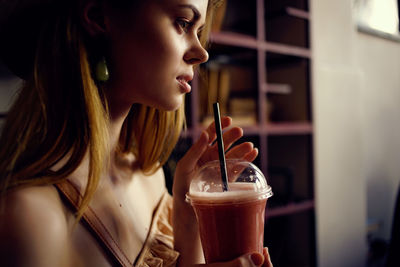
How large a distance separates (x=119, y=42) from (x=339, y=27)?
2257mm

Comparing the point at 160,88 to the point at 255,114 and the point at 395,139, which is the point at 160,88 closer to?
the point at 255,114

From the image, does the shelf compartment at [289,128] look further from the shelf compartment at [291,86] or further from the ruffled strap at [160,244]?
the ruffled strap at [160,244]

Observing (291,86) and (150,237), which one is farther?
(291,86)

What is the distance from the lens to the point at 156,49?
0.82 meters

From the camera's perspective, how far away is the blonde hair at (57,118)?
0.76m

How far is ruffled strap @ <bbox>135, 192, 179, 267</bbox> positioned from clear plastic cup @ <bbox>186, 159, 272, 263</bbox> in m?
0.20

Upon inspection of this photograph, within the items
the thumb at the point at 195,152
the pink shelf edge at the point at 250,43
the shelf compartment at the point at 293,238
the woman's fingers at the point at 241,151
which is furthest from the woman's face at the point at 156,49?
the shelf compartment at the point at 293,238

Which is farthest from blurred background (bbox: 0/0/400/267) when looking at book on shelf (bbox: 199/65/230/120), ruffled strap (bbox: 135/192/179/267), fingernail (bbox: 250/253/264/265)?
fingernail (bbox: 250/253/264/265)

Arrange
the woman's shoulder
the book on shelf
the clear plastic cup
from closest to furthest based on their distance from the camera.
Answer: the woman's shoulder < the clear plastic cup < the book on shelf

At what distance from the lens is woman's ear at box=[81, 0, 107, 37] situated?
0.82 m

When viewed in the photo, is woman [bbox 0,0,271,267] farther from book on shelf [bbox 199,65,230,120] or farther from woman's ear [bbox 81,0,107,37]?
book on shelf [bbox 199,65,230,120]

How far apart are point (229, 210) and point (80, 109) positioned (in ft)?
1.36

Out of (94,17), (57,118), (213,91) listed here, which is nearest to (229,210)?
(57,118)

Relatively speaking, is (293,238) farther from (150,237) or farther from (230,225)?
(230,225)
